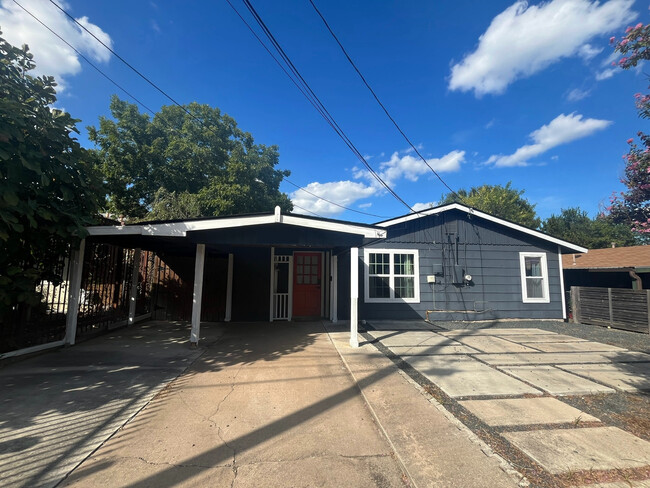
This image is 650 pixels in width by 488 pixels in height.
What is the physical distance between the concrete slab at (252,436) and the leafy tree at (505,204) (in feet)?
101

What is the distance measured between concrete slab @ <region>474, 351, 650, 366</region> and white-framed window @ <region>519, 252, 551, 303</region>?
4019 millimetres

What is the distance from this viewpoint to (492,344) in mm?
6164

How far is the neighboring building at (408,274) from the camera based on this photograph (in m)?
8.56

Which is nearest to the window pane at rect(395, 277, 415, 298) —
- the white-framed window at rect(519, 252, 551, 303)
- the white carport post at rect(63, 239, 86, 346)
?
the white-framed window at rect(519, 252, 551, 303)

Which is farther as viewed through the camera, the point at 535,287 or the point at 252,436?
the point at 535,287

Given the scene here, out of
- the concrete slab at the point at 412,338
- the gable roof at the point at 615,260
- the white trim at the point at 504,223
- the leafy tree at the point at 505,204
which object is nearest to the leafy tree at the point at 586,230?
the leafy tree at the point at 505,204

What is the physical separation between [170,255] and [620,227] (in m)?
42.0

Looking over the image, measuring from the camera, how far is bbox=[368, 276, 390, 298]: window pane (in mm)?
8883

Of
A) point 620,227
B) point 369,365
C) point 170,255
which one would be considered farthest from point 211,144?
point 620,227

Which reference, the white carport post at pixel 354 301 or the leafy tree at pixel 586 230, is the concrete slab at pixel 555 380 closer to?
the white carport post at pixel 354 301

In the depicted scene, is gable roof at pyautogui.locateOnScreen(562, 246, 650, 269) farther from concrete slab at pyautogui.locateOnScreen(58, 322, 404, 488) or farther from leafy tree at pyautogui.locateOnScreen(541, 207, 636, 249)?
leafy tree at pyautogui.locateOnScreen(541, 207, 636, 249)

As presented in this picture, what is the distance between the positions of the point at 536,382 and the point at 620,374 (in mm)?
1520

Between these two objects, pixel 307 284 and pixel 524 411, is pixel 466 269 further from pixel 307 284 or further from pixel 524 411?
pixel 524 411

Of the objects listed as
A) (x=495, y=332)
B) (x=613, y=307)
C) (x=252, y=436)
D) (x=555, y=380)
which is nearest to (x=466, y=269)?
(x=495, y=332)
